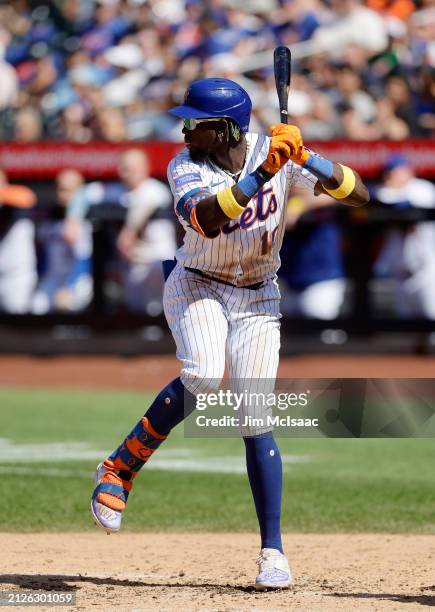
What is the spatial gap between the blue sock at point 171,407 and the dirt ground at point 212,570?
645mm

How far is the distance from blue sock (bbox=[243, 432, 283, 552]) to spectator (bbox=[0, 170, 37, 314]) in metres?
7.91

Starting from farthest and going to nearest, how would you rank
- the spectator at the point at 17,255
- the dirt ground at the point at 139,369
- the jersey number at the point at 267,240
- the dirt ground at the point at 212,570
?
the spectator at the point at 17,255, the dirt ground at the point at 139,369, the jersey number at the point at 267,240, the dirt ground at the point at 212,570

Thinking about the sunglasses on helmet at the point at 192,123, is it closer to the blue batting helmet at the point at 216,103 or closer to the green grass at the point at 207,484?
the blue batting helmet at the point at 216,103

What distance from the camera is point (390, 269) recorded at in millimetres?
12266

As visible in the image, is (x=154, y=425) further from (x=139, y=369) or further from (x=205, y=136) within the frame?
(x=139, y=369)

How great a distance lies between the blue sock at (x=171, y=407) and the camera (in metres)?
4.91

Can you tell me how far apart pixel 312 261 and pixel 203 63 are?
382 cm

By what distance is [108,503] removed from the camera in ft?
16.4

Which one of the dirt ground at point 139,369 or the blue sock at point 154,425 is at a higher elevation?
the dirt ground at point 139,369

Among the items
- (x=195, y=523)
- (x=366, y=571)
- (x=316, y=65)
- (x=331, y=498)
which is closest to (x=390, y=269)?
(x=316, y=65)

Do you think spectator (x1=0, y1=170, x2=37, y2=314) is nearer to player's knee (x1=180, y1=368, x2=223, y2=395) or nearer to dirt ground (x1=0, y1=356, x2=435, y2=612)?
dirt ground (x1=0, y1=356, x2=435, y2=612)

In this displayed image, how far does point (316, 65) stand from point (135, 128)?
2165 mm

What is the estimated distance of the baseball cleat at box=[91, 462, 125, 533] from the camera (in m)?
5.00

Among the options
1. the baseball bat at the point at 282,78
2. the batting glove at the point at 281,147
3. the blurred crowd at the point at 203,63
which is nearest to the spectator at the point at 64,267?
the blurred crowd at the point at 203,63
